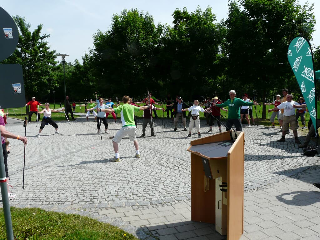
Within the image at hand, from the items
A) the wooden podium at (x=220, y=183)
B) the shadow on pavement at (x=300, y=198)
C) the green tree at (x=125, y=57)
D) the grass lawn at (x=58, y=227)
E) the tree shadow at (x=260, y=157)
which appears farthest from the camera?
the green tree at (x=125, y=57)

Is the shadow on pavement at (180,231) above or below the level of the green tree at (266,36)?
below

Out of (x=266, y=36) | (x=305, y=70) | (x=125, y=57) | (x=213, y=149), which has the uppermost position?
(x=266, y=36)

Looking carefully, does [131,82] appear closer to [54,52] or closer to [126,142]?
[126,142]

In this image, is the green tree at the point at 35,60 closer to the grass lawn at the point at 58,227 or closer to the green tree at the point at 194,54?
the green tree at the point at 194,54

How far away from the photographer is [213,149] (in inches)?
154

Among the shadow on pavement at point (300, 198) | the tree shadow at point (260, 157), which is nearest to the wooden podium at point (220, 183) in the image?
the shadow on pavement at point (300, 198)

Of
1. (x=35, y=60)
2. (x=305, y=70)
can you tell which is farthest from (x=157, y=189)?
(x=35, y=60)

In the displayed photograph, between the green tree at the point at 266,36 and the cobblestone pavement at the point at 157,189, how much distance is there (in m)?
12.2

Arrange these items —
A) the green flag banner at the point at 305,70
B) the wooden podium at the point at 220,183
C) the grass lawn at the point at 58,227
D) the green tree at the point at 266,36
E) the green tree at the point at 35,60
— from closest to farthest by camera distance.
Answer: the wooden podium at the point at 220,183, the grass lawn at the point at 58,227, the green flag banner at the point at 305,70, the green tree at the point at 266,36, the green tree at the point at 35,60

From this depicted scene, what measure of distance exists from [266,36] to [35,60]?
31.1 metres

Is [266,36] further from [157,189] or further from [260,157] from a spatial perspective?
[157,189]

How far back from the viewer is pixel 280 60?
21.8m

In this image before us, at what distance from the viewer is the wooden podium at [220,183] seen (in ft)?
11.2

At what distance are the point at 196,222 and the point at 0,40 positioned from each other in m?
3.61
